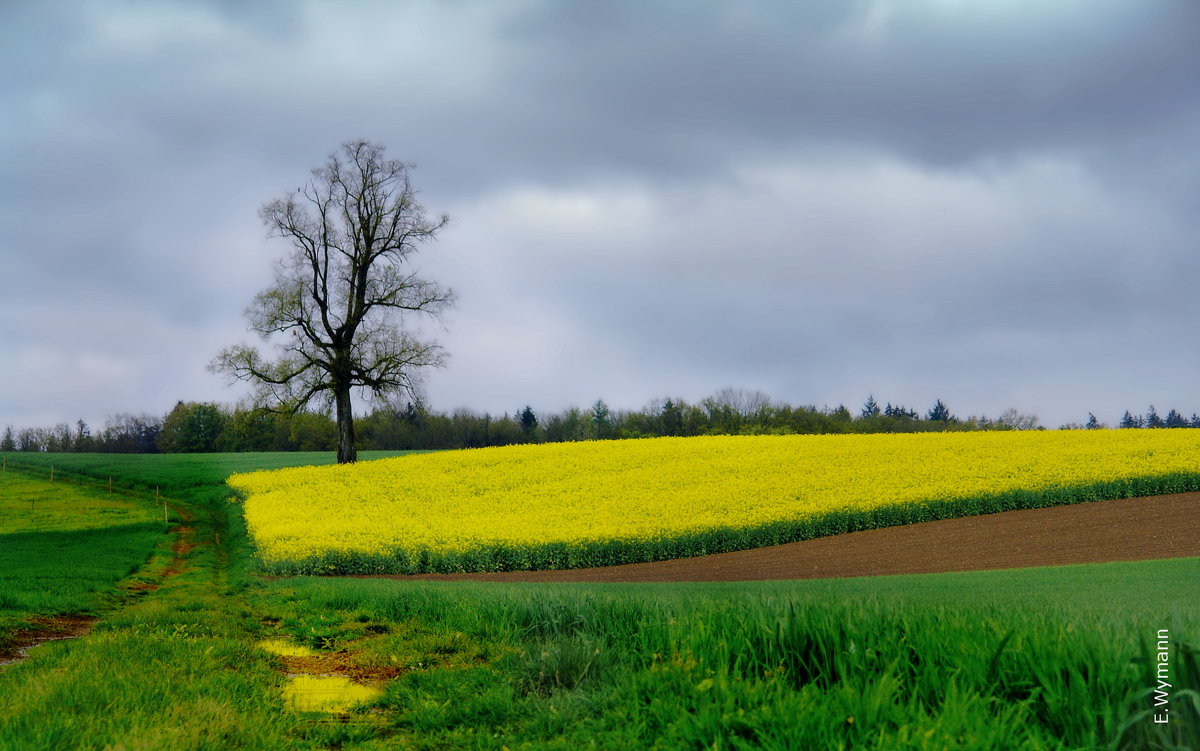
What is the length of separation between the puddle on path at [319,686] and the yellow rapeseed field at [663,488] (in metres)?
10.2

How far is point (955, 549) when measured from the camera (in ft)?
58.9

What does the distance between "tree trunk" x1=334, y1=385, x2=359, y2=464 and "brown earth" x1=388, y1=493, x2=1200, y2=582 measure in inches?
790

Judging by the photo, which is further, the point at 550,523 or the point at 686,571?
the point at 550,523

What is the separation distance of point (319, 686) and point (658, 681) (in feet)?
11.4

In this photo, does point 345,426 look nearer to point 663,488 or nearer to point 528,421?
point 663,488

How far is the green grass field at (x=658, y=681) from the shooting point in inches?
169

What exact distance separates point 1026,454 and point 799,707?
89.9ft

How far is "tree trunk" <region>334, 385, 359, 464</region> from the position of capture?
36.4m

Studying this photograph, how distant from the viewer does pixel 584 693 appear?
550cm

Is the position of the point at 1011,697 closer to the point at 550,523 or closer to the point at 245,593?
the point at 245,593

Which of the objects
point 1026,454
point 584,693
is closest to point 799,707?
point 584,693

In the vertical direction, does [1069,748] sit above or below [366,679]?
above

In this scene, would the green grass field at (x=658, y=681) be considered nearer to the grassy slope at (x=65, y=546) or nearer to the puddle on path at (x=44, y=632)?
the puddle on path at (x=44, y=632)

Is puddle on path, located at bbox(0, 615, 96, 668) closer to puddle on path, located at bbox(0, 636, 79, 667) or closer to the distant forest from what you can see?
puddle on path, located at bbox(0, 636, 79, 667)
